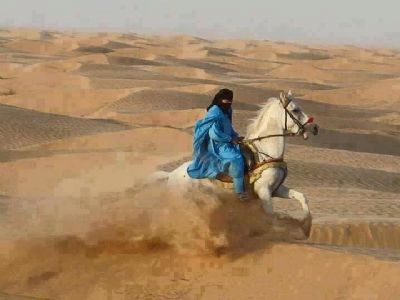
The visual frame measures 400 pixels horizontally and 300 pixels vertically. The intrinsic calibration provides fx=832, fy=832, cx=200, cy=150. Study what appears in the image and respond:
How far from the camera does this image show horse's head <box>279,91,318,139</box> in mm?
8305

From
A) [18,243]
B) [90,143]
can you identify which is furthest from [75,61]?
[18,243]

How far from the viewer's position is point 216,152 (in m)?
8.33

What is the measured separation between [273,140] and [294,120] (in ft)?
1.00

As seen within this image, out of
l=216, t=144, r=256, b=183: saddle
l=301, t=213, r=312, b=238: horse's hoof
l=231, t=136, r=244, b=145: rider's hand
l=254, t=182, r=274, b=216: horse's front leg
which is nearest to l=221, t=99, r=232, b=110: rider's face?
l=231, t=136, r=244, b=145: rider's hand

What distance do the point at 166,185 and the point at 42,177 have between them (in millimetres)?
7974

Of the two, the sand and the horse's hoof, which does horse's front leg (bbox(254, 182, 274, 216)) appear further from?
the horse's hoof

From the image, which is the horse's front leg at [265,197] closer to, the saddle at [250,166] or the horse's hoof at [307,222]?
the saddle at [250,166]

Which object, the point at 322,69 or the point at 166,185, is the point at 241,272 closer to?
the point at 166,185

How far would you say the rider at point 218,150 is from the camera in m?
8.27

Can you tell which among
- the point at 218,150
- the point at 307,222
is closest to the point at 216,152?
the point at 218,150

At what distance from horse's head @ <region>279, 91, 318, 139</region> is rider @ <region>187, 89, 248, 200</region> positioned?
544 millimetres

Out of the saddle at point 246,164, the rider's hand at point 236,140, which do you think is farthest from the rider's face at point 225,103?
the saddle at point 246,164

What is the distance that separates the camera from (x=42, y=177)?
16.3 m

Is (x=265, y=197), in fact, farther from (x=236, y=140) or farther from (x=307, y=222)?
(x=236, y=140)
